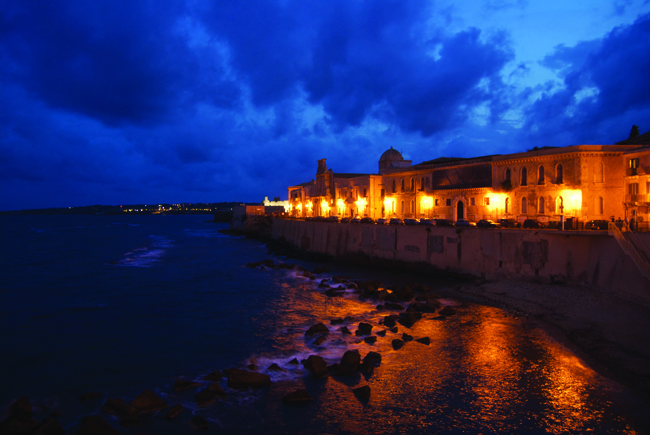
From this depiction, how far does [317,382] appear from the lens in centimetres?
1263

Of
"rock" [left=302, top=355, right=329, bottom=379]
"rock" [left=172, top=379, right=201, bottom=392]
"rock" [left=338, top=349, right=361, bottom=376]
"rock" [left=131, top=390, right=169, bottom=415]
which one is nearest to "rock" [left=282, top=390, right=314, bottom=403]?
"rock" [left=302, top=355, right=329, bottom=379]

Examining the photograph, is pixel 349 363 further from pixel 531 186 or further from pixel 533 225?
pixel 531 186

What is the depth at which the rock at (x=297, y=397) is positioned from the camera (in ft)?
37.2

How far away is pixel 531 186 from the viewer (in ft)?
109

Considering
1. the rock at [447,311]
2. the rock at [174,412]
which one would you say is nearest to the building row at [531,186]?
the rock at [447,311]

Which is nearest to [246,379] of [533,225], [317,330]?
[317,330]

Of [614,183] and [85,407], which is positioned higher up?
[614,183]

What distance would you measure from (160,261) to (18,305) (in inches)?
798

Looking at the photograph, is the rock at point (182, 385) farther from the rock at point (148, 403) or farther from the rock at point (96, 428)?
the rock at point (96, 428)

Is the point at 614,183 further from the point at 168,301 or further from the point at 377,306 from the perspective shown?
the point at 168,301

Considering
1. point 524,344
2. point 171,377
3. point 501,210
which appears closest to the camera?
point 171,377

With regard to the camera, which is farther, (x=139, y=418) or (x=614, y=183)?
→ (x=614, y=183)

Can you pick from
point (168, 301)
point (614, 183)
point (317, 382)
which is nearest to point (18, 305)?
point (168, 301)

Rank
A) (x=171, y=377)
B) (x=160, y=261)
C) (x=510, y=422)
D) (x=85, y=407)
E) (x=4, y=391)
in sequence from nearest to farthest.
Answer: (x=510, y=422)
(x=85, y=407)
(x=4, y=391)
(x=171, y=377)
(x=160, y=261)
